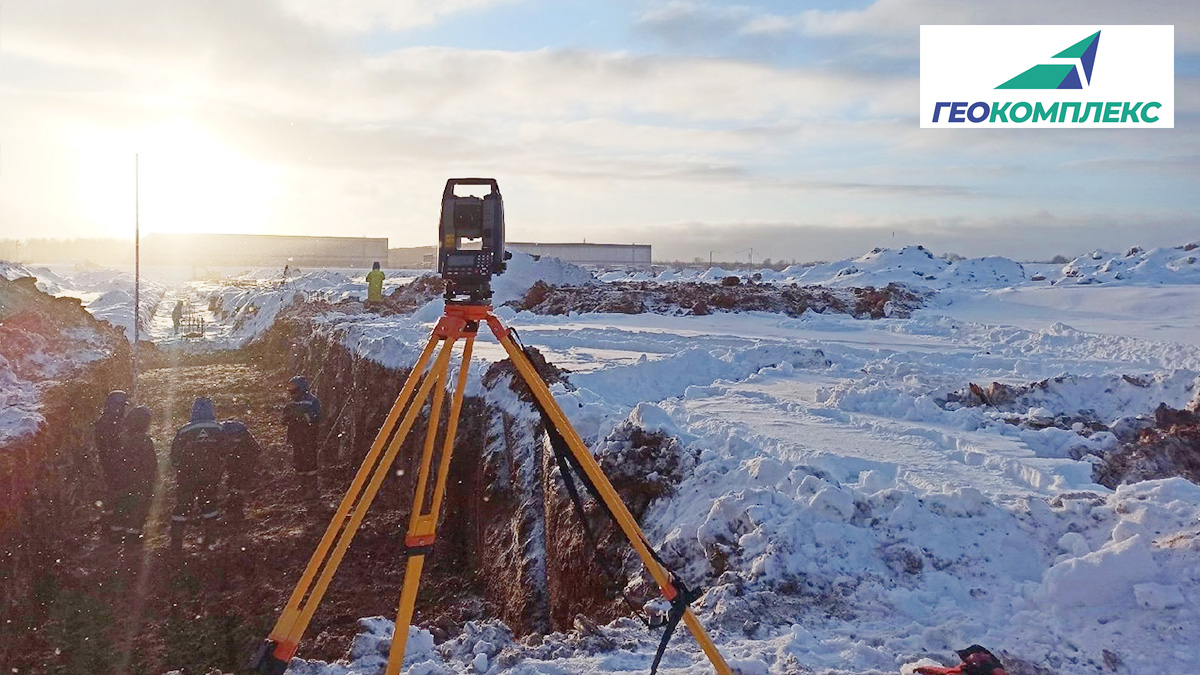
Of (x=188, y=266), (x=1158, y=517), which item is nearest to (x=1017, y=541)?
(x=1158, y=517)

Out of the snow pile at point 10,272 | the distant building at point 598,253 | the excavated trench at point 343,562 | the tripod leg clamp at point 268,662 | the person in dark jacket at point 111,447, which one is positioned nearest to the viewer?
the tripod leg clamp at point 268,662

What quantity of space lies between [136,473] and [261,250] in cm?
10457

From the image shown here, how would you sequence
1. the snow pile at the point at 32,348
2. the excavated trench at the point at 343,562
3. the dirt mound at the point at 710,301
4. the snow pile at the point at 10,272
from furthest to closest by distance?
the snow pile at the point at 10,272
the dirt mound at the point at 710,301
the snow pile at the point at 32,348
the excavated trench at the point at 343,562

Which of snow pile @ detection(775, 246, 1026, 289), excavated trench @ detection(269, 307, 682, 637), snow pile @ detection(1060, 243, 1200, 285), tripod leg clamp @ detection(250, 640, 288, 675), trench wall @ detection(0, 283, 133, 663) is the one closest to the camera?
tripod leg clamp @ detection(250, 640, 288, 675)

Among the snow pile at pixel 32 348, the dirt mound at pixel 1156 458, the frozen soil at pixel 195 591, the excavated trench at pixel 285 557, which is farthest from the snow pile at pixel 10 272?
the dirt mound at pixel 1156 458

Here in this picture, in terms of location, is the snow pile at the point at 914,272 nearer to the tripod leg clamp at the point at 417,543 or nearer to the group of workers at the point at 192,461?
the group of workers at the point at 192,461

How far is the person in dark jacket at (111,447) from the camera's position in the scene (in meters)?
10.9

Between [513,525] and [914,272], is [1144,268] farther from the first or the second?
[513,525]

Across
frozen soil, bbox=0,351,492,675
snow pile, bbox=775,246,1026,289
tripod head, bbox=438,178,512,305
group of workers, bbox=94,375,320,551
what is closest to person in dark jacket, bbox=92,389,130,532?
group of workers, bbox=94,375,320,551

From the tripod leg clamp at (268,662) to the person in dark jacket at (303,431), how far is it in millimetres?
9800

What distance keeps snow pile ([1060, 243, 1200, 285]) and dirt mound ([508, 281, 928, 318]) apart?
8.36 meters

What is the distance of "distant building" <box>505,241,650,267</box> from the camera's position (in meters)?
70.2

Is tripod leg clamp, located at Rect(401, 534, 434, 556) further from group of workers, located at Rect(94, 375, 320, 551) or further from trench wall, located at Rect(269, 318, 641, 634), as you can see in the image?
group of workers, located at Rect(94, 375, 320, 551)

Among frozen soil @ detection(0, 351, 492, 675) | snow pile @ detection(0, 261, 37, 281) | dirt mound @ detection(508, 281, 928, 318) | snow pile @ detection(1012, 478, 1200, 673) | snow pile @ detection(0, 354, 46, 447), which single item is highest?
snow pile @ detection(0, 261, 37, 281)
